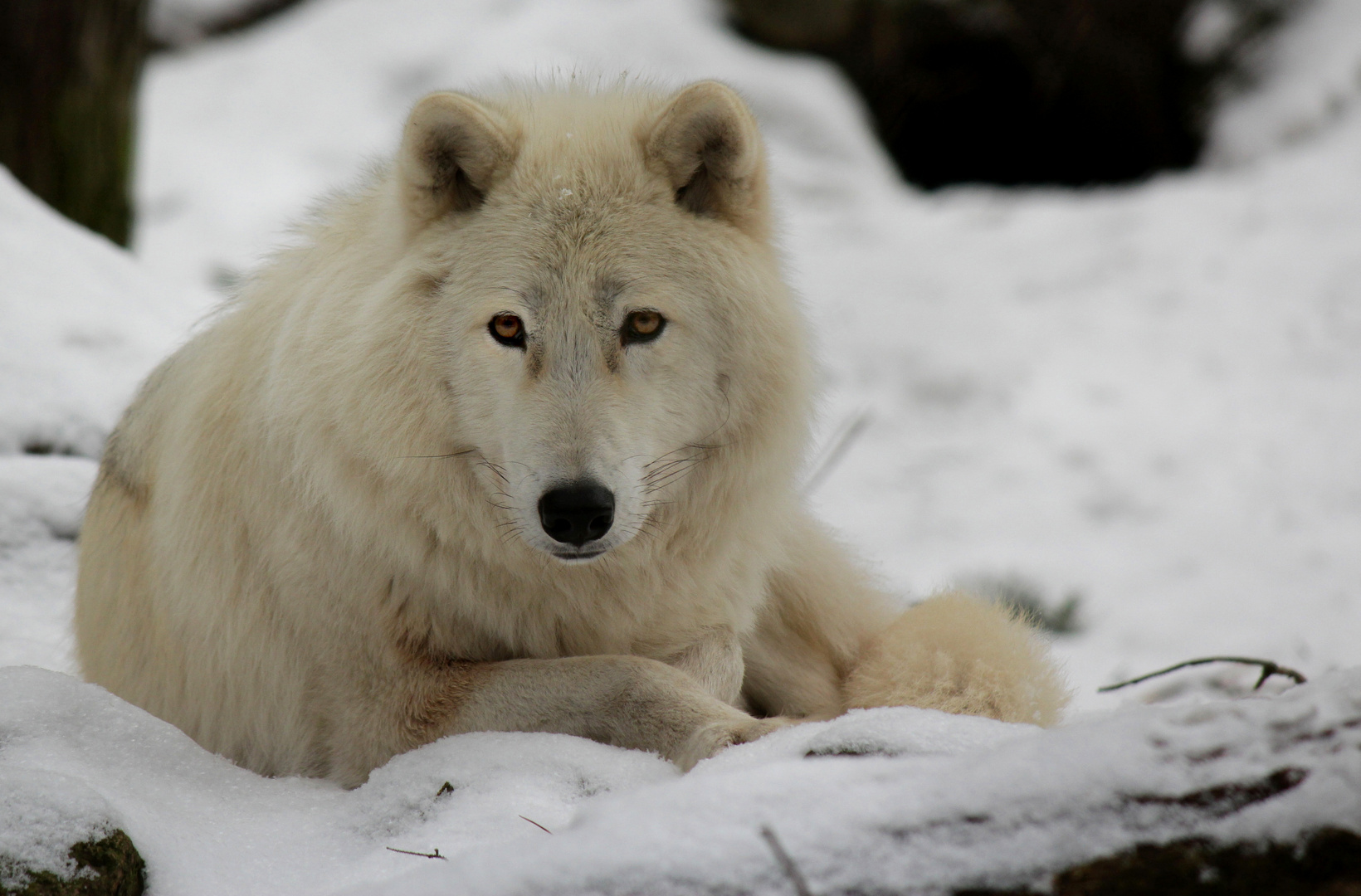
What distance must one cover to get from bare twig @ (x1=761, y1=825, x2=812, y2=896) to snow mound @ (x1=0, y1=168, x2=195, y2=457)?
359cm

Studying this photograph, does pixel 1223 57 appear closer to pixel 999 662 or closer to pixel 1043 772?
pixel 999 662

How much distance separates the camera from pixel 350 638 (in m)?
2.79

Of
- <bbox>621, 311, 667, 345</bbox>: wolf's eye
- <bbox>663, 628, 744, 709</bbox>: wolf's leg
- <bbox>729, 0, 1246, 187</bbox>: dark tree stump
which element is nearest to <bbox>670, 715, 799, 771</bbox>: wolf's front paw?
<bbox>663, 628, 744, 709</bbox>: wolf's leg

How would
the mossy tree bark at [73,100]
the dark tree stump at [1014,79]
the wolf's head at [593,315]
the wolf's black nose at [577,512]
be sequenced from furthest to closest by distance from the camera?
the dark tree stump at [1014,79], the mossy tree bark at [73,100], the wolf's head at [593,315], the wolf's black nose at [577,512]

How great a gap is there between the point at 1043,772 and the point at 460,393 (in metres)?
1.62

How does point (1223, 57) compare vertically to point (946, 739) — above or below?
above

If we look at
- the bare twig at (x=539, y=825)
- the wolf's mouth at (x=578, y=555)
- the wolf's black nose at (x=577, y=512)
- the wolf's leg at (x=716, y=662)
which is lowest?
the wolf's leg at (x=716, y=662)

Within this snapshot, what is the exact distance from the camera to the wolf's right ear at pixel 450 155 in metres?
2.64

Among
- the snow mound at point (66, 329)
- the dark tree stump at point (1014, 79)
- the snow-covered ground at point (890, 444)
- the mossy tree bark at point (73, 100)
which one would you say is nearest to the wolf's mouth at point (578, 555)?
the snow-covered ground at point (890, 444)

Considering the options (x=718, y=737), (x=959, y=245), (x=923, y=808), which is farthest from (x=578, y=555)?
(x=959, y=245)

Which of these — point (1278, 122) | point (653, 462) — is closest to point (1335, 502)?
point (1278, 122)

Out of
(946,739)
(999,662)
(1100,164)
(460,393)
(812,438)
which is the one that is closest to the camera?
(946,739)

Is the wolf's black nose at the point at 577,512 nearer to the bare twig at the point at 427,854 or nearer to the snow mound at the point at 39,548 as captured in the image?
the bare twig at the point at 427,854

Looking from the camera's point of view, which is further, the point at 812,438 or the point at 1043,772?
the point at 812,438
